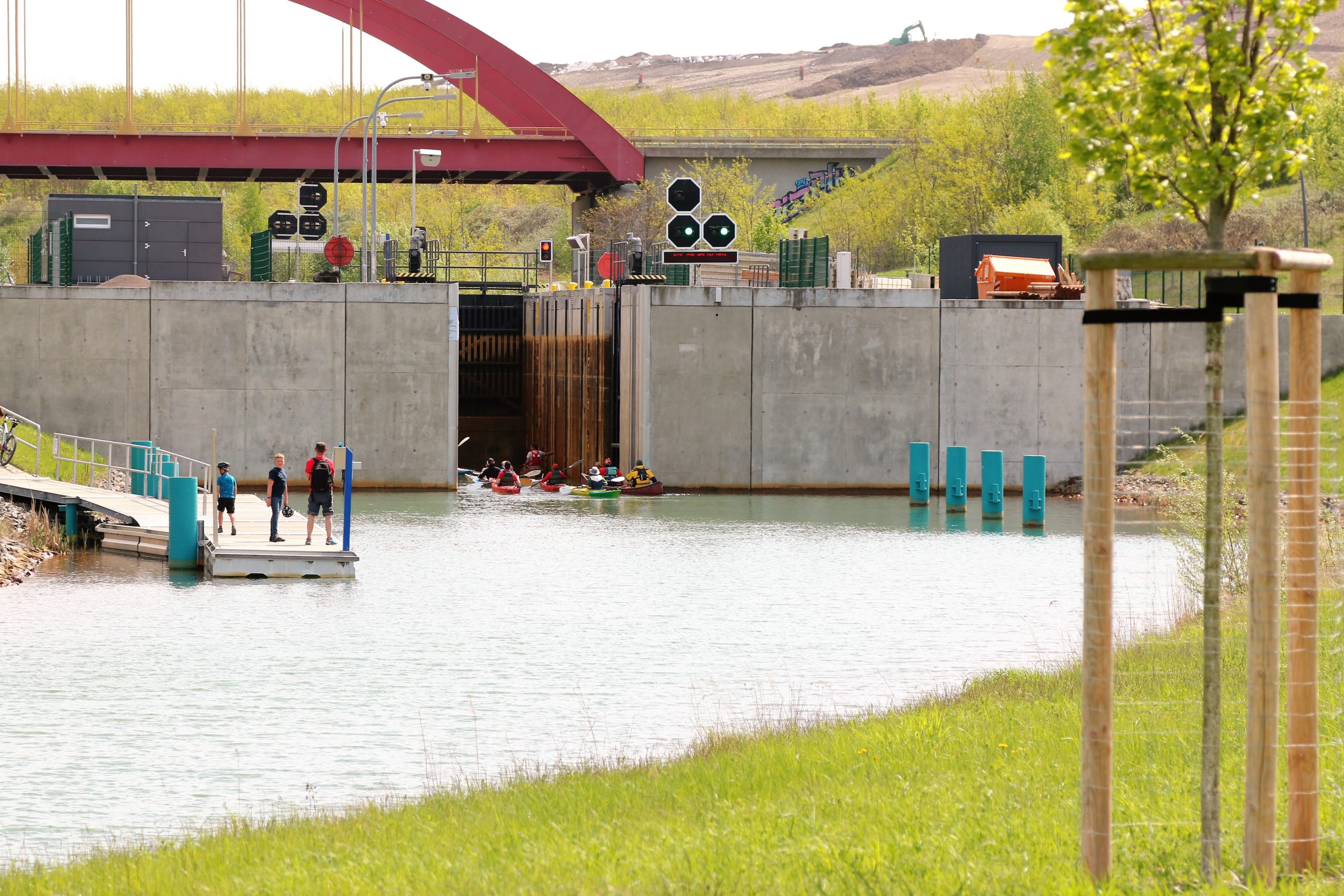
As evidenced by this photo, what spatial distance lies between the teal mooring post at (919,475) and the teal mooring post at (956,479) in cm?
82

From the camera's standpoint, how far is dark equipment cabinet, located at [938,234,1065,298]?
47.4 meters

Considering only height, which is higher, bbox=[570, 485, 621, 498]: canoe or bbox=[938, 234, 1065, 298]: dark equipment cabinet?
bbox=[938, 234, 1065, 298]: dark equipment cabinet

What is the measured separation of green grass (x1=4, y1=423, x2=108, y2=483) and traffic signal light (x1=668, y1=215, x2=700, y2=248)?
13.0 m

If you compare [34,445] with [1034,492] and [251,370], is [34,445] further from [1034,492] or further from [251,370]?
[1034,492]

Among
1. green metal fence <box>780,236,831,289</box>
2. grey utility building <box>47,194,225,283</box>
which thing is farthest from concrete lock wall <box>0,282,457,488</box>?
grey utility building <box>47,194,225,283</box>

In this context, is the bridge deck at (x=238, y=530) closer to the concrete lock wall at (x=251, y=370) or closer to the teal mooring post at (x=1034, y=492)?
the concrete lock wall at (x=251, y=370)

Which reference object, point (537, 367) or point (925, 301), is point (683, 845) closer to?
point (925, 301)

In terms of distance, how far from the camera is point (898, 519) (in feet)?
116

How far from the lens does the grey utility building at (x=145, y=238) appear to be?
168 feet

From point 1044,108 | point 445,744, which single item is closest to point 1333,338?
point 445,744

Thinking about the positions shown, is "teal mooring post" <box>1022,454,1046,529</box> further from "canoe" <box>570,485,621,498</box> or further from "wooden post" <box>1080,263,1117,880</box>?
"wooden post" <box>1080,263,1117,880</box>

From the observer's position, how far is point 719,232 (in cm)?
3697

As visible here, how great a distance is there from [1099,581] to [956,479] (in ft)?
99.2

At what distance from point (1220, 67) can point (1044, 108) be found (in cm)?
8406
